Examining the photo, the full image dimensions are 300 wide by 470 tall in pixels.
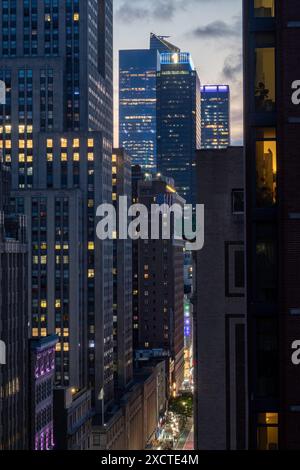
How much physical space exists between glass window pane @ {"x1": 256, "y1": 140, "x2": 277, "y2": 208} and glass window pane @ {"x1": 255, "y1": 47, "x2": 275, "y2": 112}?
775 millimetres

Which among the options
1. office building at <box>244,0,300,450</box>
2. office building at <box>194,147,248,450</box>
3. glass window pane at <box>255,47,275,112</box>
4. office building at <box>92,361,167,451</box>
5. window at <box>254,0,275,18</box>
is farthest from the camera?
office building at <box>92,361,167,451</box>

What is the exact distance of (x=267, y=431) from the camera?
17.1 m

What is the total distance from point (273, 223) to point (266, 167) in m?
1.17

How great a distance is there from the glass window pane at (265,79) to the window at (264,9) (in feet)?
2.62

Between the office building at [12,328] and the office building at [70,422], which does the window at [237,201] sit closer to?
the office building at [12,328]

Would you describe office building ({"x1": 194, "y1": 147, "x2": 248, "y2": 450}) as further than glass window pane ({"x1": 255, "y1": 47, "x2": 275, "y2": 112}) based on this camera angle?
Yes

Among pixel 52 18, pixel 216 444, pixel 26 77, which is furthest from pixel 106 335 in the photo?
pixel 216 444

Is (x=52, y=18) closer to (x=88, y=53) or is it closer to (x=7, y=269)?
(x=88, y=53)

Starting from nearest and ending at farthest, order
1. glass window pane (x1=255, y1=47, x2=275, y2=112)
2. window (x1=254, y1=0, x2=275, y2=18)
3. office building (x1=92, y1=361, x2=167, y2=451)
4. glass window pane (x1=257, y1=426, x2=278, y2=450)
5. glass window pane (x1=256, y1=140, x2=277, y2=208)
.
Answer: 1. glass window pane (x1=257, y1=426, x2=278, y2=450)
2. glass window pane (x1=256, y1=140, x2=277, y2=208)
3. glass window pane (x1=255, y1=47, x2=275, y2=112)
4. window (x1=254, y1=0, x2=275, y2=18)
5. office building (x1=92, y1=361, x2=167, y2=451)

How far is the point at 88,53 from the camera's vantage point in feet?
639

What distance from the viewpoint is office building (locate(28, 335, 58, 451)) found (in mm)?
128375

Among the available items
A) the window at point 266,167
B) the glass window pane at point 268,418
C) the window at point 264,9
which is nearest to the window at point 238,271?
the window at point 266,167

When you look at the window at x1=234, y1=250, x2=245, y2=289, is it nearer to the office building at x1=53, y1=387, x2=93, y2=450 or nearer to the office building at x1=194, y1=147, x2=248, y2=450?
the office building at x1=194, y1=147, x2=248, y2=450

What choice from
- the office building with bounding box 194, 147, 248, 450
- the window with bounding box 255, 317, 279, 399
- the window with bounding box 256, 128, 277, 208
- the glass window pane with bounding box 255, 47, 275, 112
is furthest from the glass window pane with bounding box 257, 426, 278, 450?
the office building with bounding box 194, 147, 248, 450
